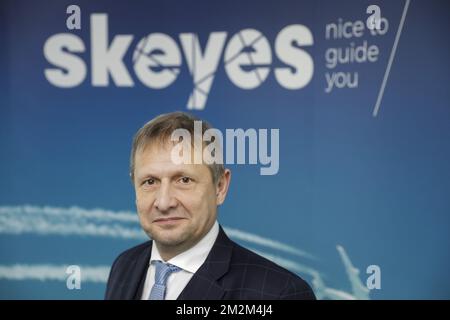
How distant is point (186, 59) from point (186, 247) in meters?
1.11

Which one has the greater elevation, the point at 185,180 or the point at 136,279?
the point at 185,180

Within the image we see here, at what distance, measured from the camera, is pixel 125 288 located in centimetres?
297

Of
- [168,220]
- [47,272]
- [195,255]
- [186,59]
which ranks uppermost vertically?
[186,59]

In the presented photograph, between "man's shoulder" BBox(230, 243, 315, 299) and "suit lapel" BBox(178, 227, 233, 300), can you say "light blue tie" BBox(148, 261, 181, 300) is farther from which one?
"man's shoulder" BBox(230, 243, 315, 299)

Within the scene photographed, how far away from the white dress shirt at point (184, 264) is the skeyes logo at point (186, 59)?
2.84 feet

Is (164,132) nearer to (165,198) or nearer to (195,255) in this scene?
(165,198)

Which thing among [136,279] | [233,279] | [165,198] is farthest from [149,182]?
[233,279]

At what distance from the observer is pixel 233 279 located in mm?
2801

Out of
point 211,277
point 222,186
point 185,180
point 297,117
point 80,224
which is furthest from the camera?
point 80,224

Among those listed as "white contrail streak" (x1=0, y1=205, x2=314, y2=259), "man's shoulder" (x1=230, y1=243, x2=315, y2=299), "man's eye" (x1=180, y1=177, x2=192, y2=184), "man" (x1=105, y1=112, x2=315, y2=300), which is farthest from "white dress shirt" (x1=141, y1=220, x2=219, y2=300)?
"white contrail streak" (x1=0, y1=205, x2=314, y2=259)

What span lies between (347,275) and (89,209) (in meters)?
1.48

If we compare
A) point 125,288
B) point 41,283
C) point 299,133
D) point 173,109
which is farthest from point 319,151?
point 41,283

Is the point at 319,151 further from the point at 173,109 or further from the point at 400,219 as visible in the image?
the point at 173,109

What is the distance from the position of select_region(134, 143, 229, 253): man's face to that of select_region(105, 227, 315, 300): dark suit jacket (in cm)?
13
